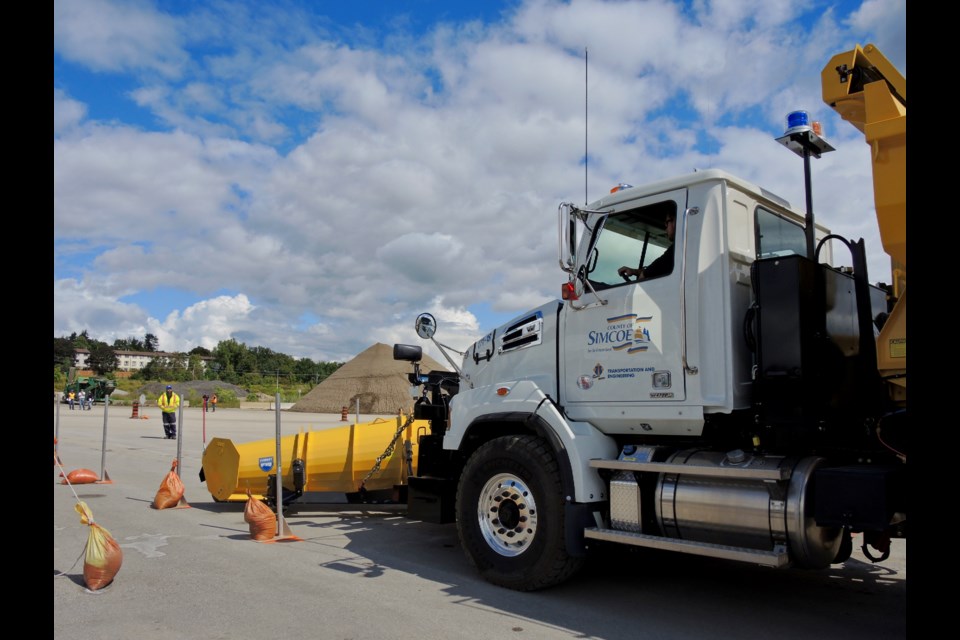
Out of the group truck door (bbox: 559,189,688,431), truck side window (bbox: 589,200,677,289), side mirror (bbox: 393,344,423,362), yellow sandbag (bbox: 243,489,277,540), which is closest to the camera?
truck door (bbox: 559,189,688,431)

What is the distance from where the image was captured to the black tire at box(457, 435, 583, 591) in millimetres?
5375

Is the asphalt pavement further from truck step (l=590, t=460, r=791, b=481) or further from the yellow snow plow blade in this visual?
truck step (l=590, t=460, r=791, b=481)

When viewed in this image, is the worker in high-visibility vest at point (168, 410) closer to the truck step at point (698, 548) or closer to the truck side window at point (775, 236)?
the truck step at point (698, 548)

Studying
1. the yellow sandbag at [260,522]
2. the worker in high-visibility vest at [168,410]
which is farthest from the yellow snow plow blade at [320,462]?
the worker in high-visibility vest at [168,410]

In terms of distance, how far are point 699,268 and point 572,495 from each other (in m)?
1.95

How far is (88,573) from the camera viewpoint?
549 centimetres

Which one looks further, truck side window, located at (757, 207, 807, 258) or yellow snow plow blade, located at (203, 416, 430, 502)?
yellow snow plow blade, located at (203, 416, 430, 502)

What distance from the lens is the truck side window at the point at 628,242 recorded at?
560 cm

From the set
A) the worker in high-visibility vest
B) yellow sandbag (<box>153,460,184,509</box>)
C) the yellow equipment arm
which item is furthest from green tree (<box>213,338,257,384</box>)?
the yellow equipment arm

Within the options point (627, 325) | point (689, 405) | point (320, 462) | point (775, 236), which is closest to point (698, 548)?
point (689, 405)

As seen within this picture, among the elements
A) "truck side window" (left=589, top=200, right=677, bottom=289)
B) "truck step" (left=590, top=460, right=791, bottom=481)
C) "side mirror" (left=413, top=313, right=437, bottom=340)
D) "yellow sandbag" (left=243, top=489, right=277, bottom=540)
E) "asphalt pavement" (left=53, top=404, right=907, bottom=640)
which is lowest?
"asphalt pavement" (left=53, top=404, right=907, bottom=640)
